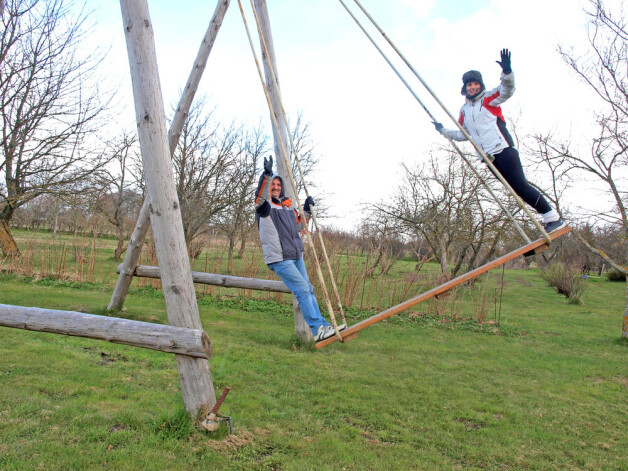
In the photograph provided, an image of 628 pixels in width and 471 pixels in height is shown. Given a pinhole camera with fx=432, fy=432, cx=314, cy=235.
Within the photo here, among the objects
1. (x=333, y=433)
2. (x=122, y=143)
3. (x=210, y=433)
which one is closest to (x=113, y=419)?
(x=210, y=433)

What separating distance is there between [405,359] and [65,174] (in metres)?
11.8

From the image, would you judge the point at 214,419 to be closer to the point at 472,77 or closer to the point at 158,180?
the point at 158,180

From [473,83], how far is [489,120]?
41cm

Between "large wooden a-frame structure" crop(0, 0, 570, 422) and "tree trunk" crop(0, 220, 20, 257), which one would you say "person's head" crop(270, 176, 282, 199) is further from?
"tree trunk" crop(0, 220, 20, 257)

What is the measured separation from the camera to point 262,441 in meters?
3.32

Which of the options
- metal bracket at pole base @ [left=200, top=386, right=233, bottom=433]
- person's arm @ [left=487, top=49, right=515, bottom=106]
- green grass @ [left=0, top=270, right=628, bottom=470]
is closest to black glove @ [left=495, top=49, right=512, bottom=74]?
person's arm @ [left=487, top=49, right=515, bottom=106]

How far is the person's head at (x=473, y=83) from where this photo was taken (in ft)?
13.5

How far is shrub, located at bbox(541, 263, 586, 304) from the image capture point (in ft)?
55.0

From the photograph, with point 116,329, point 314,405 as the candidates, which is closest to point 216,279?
point 314,405

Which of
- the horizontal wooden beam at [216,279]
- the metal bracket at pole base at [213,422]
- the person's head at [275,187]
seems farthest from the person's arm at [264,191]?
the horizontal wooden beam at [216,279]

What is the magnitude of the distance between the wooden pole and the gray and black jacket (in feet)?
6.45

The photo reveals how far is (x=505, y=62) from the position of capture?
361cm

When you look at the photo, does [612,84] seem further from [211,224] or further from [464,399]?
[211,224]

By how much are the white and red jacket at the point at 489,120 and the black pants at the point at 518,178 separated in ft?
0.27
